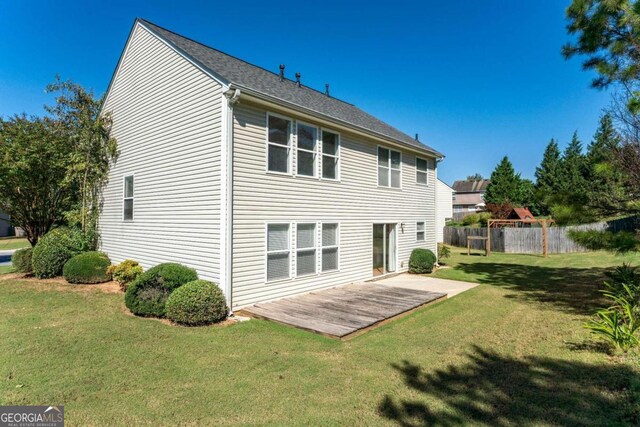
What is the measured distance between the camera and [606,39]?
7371 mm

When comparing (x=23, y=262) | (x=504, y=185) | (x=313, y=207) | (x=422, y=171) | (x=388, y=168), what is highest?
(x=504, y=185)

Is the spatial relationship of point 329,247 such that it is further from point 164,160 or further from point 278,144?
point 164,160

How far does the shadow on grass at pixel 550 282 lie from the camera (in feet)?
26.9

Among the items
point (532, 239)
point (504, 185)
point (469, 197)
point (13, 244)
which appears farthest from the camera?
point (469, 197)

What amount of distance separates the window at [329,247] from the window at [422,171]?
595 cm

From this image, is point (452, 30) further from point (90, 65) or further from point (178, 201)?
point (90, 65)

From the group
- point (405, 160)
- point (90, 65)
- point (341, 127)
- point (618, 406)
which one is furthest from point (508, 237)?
point (90, 65)

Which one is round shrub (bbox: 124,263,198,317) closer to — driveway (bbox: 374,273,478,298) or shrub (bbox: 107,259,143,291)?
shrub (bbox: 107,259,143,291)

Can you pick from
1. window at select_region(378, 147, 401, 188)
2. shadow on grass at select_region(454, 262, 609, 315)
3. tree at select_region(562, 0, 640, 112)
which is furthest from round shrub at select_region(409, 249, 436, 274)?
tree at select_region(562, 0, 640, 112)

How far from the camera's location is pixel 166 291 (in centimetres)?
700

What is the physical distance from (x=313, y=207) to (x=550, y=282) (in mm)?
8768

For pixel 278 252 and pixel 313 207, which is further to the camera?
pixel 313 207

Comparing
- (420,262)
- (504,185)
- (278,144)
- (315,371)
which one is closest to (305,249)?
(278,144)

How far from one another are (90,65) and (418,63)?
14679 mm
